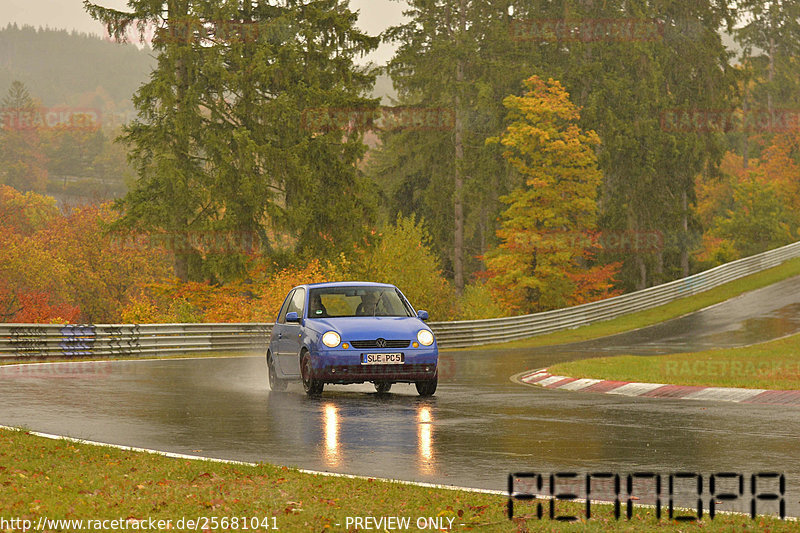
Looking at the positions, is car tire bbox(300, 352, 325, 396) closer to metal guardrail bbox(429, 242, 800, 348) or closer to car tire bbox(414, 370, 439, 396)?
car tire bbox(414, 370, 439, 396)

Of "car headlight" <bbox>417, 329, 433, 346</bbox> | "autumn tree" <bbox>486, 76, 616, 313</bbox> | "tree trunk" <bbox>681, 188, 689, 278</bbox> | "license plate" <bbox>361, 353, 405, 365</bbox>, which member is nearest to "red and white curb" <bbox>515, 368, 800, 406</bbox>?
"car headlight" <bbox>417, 329, 433, 346</bbox>

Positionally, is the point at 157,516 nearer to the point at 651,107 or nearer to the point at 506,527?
the point at 506,527

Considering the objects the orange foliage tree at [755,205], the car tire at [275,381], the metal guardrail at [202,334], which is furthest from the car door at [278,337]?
the orange foliage tree at [755,205]

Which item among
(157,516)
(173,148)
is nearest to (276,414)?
(157,516)

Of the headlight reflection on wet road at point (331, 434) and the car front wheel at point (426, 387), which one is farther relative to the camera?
the car front wheel at point (426, 387)

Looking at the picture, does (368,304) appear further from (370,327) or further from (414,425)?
(414,425)

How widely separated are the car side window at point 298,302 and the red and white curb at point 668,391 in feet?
17.2

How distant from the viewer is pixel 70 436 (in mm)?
12352

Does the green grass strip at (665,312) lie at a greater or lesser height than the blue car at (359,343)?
lesser

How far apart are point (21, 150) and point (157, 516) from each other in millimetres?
177002

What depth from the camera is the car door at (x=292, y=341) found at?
61.3 ft

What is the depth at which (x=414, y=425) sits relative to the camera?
14.1 meters

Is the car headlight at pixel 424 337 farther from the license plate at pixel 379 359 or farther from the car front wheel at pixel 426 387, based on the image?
→ the car front wheel at pixel 426 387

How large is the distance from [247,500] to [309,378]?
9.85 metres
